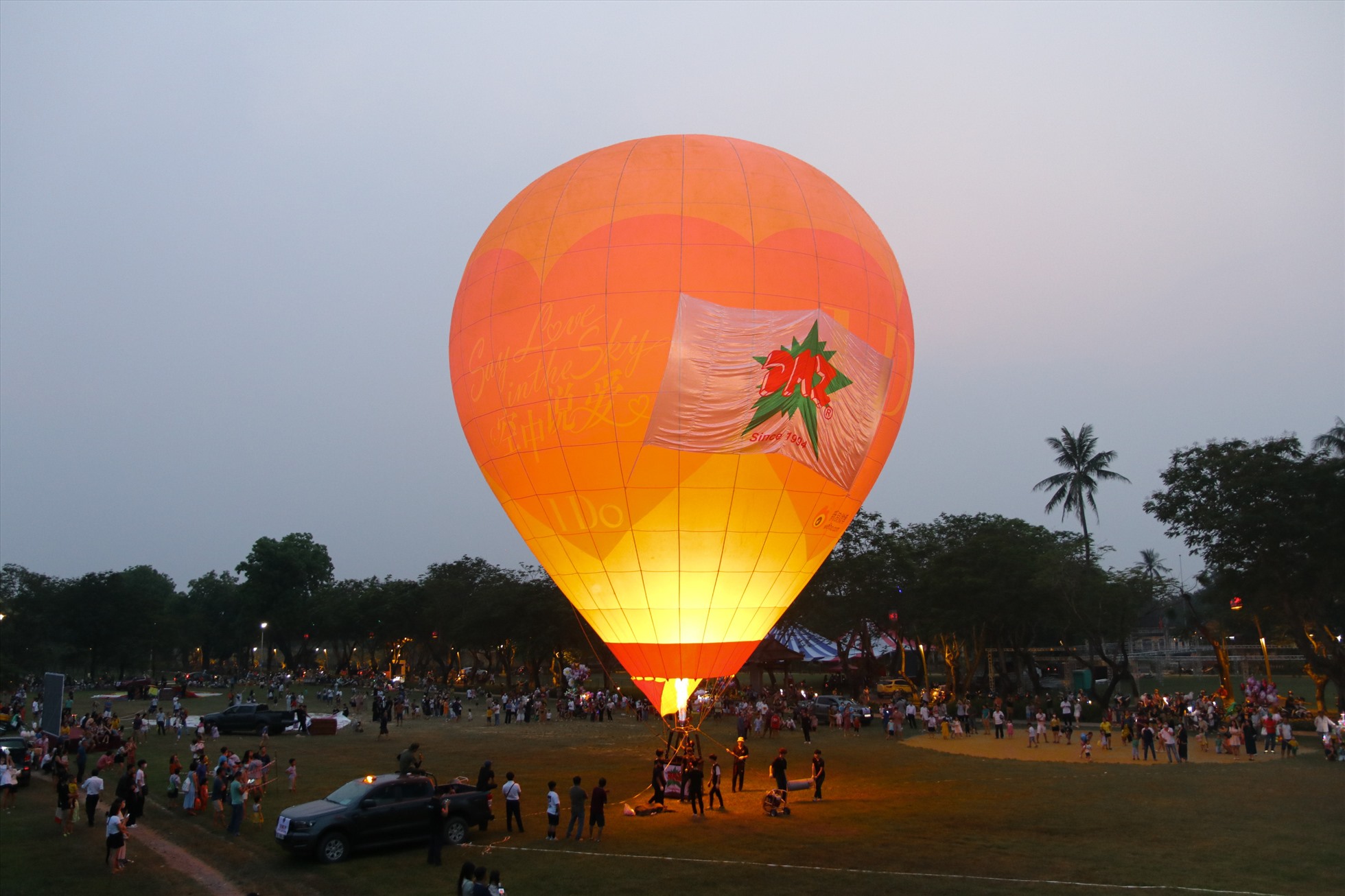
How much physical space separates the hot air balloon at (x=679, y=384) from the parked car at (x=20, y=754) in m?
13.0

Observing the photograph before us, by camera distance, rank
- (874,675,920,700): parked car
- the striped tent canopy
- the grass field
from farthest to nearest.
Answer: the striped tent canopy, (874,675,920,700): parked car, the grass field

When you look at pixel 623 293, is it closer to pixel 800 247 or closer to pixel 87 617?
pixel 800 247

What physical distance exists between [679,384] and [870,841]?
864 centimetres

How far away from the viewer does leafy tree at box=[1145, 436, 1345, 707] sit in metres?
32.2

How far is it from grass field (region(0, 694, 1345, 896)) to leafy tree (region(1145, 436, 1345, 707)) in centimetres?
1064

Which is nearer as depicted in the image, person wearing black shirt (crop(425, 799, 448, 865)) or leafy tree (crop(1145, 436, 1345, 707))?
person wearing black shirt (crop(425, 799, 448, 865))

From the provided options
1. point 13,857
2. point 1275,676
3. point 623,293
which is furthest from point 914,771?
point 1275,676

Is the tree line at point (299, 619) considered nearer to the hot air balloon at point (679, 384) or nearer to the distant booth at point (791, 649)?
the distant booth at point (791, 649)

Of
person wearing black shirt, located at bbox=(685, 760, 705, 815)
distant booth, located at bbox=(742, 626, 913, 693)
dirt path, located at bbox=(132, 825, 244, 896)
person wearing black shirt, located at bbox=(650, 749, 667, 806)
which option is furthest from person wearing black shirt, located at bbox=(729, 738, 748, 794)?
distant booth, located at bbox=(742, 626, 913, 693)

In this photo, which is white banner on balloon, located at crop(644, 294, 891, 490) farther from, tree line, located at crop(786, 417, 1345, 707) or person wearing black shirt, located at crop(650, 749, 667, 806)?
tree line, located at crop(786, 417, 1345, 707)

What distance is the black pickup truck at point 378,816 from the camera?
14.0m

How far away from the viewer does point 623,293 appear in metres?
18.3

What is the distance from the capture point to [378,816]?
48.1ft

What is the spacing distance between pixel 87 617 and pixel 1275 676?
94.1 meters
